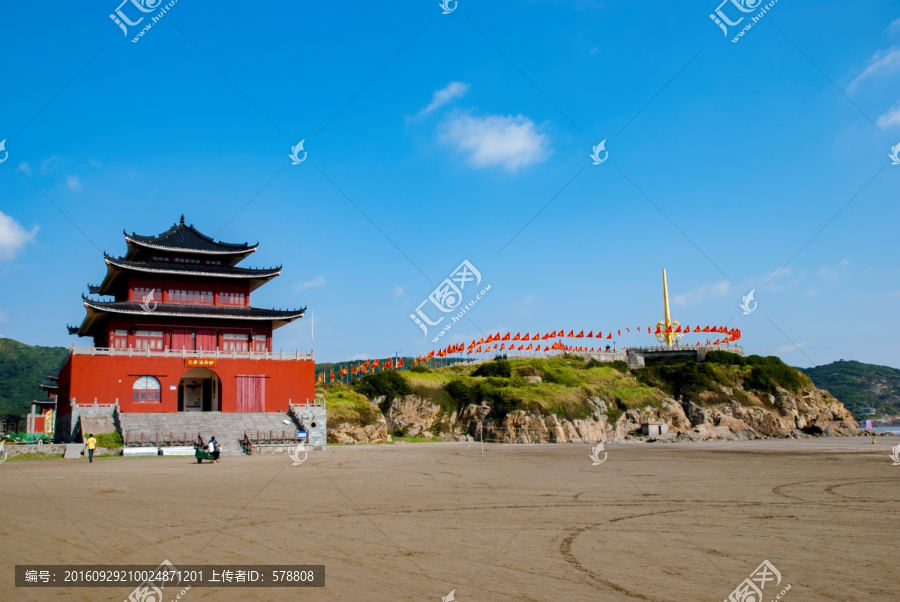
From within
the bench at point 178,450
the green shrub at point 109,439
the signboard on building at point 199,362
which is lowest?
the bench at point 178,450

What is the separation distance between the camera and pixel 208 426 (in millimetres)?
38406

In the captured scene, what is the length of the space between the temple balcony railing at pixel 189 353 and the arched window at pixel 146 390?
165 cm

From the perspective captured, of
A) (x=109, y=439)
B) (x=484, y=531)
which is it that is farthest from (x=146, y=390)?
(x=484, y=531)

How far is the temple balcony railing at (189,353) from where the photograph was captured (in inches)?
1618

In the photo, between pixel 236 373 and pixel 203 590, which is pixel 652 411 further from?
pixel 203 590

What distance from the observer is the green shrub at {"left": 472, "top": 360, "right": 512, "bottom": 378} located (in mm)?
66625

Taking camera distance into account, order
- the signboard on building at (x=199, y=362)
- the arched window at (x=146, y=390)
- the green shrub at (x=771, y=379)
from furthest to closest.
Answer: the green shrub at (x=771, y=379) → the signboard on building at (x=199, y=362) → the arched window at (x=146, y=390)

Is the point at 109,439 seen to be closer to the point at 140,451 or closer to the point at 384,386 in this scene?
the point at 140,451

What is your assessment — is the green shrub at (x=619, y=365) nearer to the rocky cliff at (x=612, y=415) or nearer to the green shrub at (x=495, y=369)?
the rocky cliff at (x=612, y=415)

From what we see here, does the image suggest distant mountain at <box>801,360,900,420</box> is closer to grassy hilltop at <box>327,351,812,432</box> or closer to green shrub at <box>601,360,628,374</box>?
grassy hilltop at <box>327,351,812,432</box>

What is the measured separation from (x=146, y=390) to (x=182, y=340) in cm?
438

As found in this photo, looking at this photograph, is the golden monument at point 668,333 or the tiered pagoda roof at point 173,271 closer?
the tiered pagoda roof at point 173,271

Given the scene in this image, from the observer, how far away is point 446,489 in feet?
55.8

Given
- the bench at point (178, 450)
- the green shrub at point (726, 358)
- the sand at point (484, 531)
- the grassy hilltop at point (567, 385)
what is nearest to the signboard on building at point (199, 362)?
the grassy hilltop at point (567, 385)
